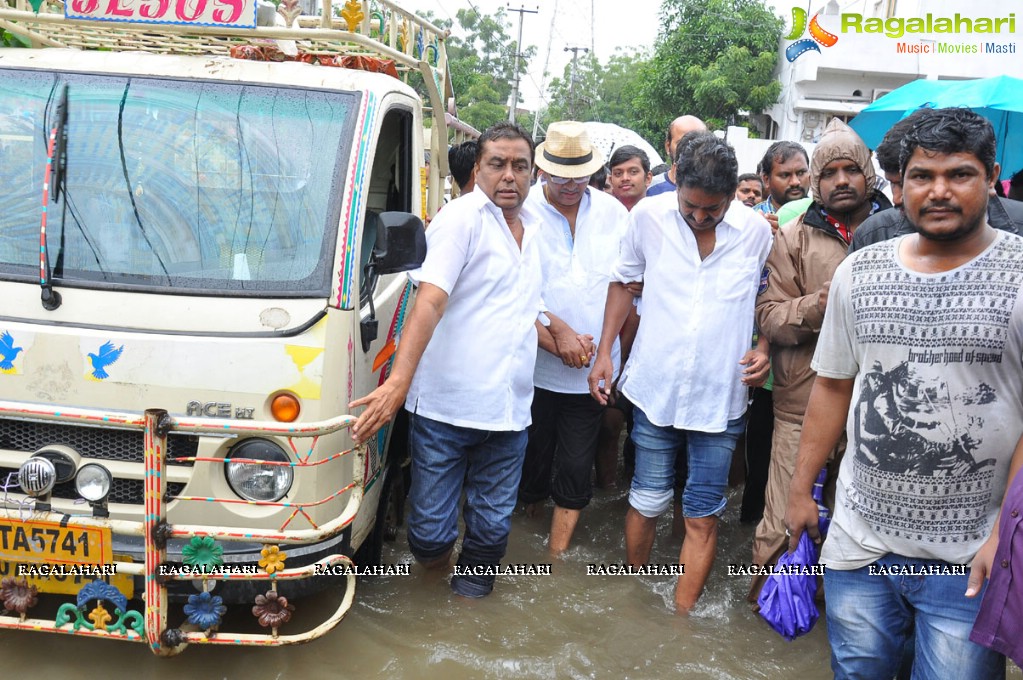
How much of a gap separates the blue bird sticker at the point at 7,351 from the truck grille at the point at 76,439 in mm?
169

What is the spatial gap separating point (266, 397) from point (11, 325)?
84 centimetres

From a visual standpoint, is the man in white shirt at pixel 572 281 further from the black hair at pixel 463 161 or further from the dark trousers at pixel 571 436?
the black hair at pixel 463 161

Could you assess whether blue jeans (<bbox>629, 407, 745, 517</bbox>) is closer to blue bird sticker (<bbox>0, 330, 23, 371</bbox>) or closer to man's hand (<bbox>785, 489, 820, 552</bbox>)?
man's hand (<bbox>785, 489, 820, 552</bbox>)

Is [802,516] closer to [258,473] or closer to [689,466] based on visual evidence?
[689,466]

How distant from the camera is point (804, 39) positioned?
22984mm

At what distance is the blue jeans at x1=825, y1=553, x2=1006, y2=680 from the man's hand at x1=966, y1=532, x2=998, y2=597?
0.09 meters

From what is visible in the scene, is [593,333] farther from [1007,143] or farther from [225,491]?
[1007,143]

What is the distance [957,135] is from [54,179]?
9.24 ft

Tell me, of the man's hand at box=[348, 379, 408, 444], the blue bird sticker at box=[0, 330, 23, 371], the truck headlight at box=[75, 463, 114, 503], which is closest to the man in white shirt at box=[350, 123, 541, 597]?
the man's hand at box=[348, 379, 408, 444]

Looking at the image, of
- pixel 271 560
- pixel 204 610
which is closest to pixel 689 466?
pixel 271 560

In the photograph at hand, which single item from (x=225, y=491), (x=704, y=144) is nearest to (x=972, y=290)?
(x=704, y=144)

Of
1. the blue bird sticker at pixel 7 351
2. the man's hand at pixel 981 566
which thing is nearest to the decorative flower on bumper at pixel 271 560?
the blue bird sticker at pixel 7 351

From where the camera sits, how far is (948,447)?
230 cm

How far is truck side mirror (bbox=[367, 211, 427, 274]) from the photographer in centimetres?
317
